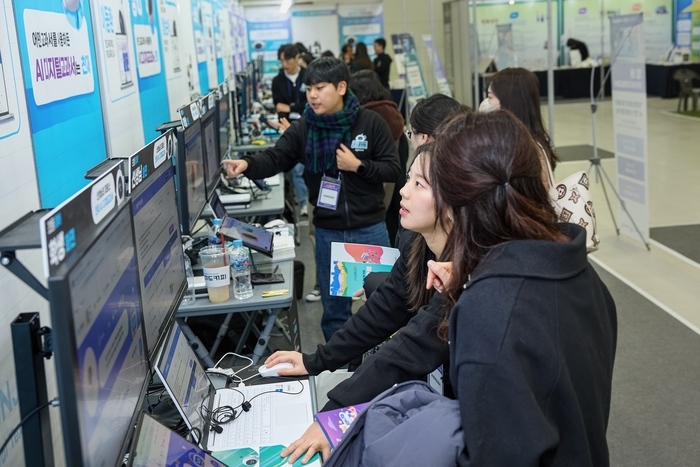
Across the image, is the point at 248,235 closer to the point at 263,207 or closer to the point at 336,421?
the point at 263,207

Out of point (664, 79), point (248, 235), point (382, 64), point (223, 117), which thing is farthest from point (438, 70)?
point (248, 235)

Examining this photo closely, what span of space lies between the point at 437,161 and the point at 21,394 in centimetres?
80

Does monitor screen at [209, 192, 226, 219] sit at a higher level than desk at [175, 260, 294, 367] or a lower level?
higher

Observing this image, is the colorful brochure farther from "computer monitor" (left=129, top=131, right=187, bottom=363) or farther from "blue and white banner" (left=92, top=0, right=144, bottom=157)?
"blue and white banner" (left=92, top=0, right=144, bottom=157)

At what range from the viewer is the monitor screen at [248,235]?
290 cm

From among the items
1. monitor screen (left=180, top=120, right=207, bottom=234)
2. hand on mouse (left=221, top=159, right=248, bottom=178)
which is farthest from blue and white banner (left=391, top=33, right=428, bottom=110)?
monitor screen (left=180, top=120, right=207, bottom=234)

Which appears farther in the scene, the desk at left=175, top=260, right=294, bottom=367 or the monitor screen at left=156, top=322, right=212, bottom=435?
the desk at left=175, top=260, right=294, bottom=367

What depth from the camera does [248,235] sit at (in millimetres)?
2975

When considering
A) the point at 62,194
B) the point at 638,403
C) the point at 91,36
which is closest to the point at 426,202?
the point at 62,194

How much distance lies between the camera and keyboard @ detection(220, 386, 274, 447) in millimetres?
1713

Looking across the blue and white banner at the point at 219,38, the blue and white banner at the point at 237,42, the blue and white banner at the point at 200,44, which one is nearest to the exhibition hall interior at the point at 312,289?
the blue and white banner at the point at 200,44

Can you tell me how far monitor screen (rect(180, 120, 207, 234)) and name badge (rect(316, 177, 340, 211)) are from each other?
0.58m

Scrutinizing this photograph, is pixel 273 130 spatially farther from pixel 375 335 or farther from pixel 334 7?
pixel 334 7

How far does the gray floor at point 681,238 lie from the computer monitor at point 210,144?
3.59 metres
